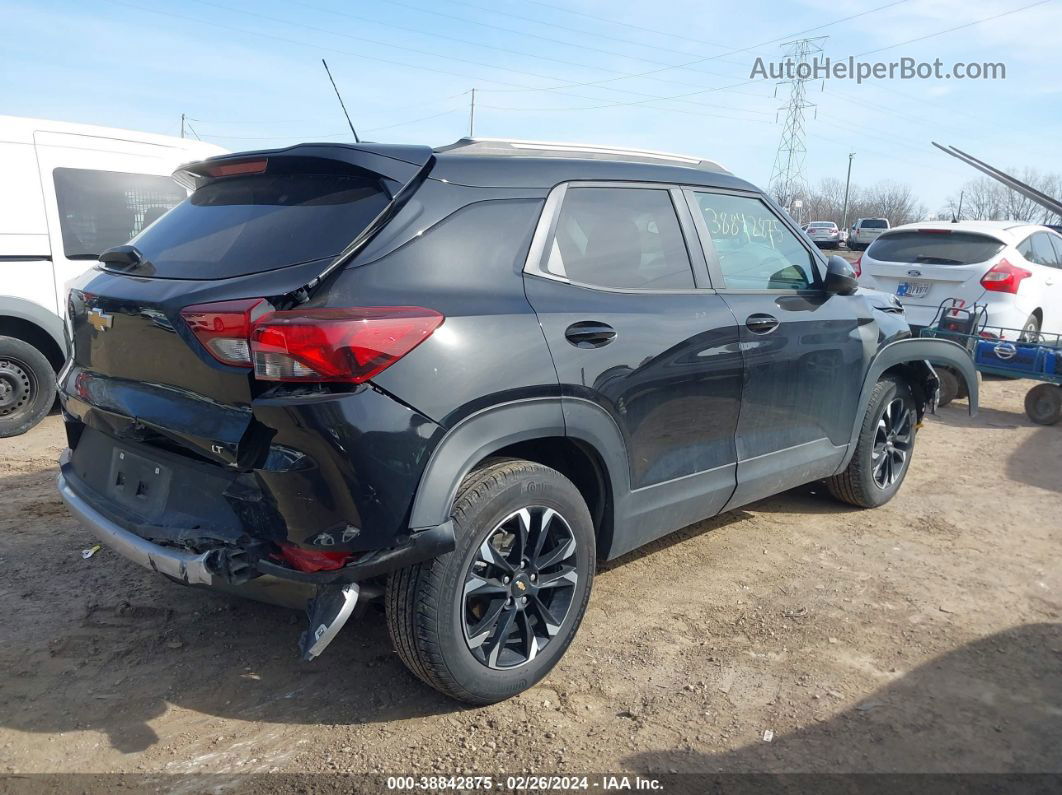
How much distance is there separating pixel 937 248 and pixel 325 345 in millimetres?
8378

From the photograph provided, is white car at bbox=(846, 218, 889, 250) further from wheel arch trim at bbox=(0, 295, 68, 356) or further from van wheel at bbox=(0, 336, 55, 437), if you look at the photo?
van wheel at bbox=(0, 336, 55, 437)

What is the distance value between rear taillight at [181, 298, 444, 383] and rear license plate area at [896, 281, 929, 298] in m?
7.77

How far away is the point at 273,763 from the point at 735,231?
118 inches

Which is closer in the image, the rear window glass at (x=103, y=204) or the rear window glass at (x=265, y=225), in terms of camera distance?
the rear window glass at (x=265, y=225)

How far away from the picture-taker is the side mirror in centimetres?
415

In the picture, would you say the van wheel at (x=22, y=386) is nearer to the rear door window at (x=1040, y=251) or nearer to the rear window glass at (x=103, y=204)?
the rear window glass at (x=103, y=204)

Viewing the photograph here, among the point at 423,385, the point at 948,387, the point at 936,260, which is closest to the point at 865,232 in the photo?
the point at 936,260

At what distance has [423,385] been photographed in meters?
2.52

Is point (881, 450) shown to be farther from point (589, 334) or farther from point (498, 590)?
point (498, 590)

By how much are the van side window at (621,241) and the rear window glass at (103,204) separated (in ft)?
14.7

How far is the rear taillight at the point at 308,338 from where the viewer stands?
7.89ft

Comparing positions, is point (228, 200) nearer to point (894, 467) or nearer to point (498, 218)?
point (498, 218)

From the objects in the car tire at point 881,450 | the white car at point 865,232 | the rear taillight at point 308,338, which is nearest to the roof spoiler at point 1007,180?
the car tire at point 881,450

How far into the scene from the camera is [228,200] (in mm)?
3070
